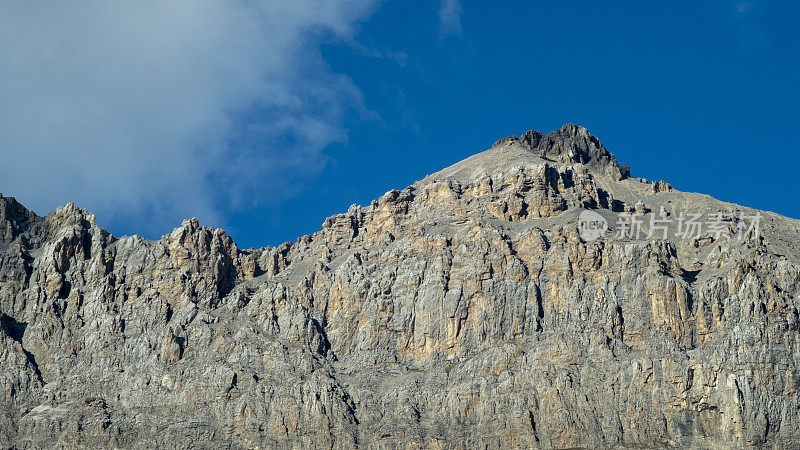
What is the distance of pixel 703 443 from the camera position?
199625mm

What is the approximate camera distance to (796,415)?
199500 mm

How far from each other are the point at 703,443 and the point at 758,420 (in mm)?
9764

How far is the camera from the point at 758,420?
19838cm

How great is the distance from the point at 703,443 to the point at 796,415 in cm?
1617

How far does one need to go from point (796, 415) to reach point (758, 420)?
22.3 feet
